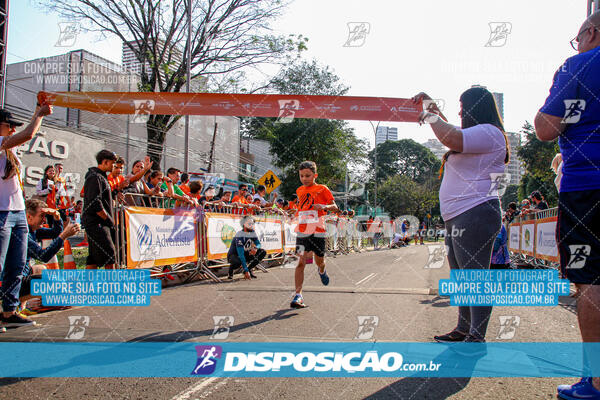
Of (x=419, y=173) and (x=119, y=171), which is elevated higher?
(x=419, y=173)

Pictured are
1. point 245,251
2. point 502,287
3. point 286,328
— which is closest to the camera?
point 286,328

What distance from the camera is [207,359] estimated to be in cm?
292

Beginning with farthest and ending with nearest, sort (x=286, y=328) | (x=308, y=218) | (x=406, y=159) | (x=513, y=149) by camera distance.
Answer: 1. (x=406, y=159)
2. (x=513, y=149)
3. (x=308, y=218)
4. (x=286, y=328)

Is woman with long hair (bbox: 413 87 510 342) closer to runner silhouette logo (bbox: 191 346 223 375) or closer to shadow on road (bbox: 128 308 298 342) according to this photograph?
runner silhouette logo (bbox: 191 346 223 375)

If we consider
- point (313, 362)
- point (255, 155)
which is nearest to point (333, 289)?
point (313, 362)

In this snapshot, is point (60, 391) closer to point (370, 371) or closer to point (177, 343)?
point (177, 343)

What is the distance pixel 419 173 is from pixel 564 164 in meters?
78.9

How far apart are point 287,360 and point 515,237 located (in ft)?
38.8

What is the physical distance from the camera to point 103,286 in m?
5.36

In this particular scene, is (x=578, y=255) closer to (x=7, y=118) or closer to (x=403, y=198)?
(x=7, y=118)

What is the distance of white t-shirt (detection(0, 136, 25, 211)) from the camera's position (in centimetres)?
369

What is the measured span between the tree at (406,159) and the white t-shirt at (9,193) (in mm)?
75594

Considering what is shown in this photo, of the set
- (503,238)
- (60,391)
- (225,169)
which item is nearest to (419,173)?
(225,169)

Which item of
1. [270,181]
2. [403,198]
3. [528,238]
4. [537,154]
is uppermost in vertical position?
[537,154]
